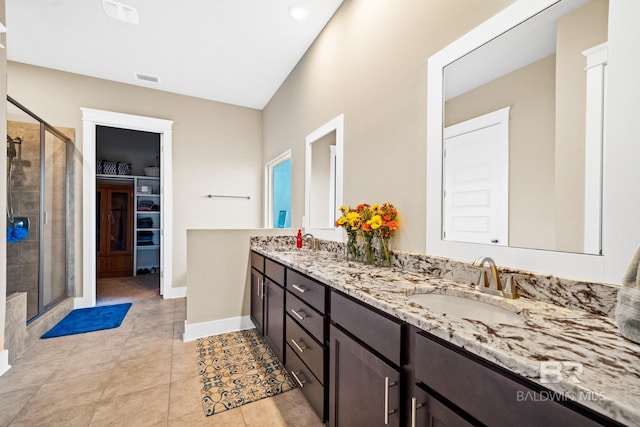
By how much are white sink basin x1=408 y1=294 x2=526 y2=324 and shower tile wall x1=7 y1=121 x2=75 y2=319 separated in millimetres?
3249

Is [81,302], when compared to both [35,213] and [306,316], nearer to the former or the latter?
[35,213]

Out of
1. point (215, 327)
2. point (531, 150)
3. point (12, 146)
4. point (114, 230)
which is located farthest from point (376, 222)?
point (114, 230)

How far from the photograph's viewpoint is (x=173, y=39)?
2760mm

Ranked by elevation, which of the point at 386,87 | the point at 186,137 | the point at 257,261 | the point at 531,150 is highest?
the point at 186,137

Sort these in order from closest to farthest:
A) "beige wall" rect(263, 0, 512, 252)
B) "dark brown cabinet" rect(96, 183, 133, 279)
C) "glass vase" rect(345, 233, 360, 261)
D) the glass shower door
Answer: "beige wall" rect(263, 0, 512, 252) → "glass vase" rect(345, 233, 360, 261) → the glass shower door → "dark brown cabinet" rect(96, 183, 133, 279)

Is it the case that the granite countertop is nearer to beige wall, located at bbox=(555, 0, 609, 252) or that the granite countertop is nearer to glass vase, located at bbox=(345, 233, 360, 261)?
beige wall, located at bbox=(555, 0, 609, 252)

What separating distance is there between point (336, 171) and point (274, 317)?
129cm

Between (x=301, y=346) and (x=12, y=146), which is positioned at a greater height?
(x=12, y=146)

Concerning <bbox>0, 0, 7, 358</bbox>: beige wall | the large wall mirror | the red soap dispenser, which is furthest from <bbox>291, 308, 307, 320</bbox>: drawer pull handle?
<bbox>0, 0, 7, 358</bbox>: beige wall

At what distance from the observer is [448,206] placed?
1.37 meters

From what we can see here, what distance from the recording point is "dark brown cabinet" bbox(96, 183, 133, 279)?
4926 millimetres

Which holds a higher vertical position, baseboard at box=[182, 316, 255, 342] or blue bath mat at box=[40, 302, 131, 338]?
baseboard at box=[182, 316, 255, 342]

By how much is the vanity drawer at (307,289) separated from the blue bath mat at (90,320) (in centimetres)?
230

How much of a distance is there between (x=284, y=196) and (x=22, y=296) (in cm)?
263
